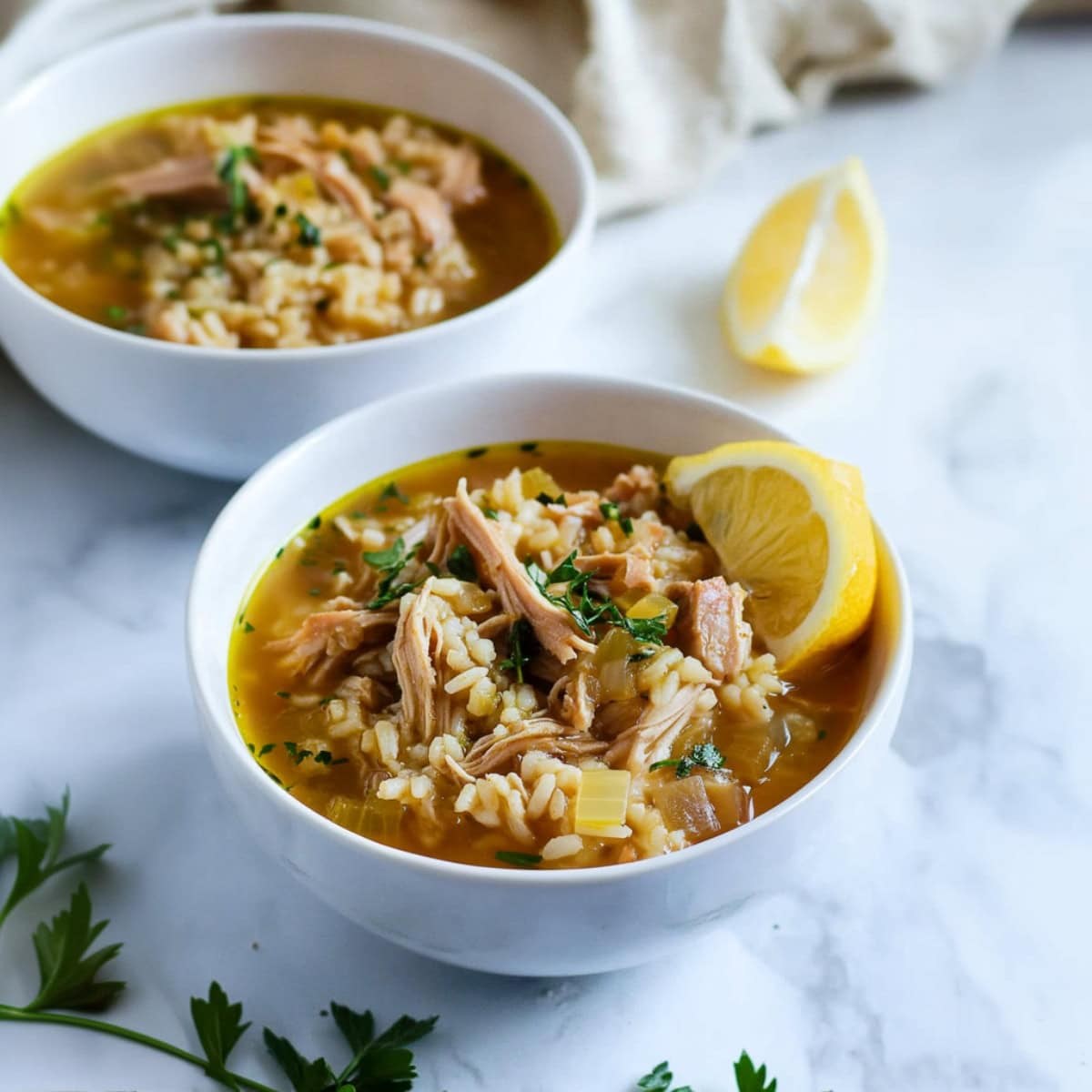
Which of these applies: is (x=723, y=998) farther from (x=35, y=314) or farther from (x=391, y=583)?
(x=35, y=314)

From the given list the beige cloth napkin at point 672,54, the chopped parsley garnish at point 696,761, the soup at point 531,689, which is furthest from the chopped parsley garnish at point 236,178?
A: the chopped parsley garnish at point 696,761

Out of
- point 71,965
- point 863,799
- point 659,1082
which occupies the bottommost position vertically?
point 659,1082

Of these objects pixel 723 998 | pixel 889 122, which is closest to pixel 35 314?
pixel 723 998

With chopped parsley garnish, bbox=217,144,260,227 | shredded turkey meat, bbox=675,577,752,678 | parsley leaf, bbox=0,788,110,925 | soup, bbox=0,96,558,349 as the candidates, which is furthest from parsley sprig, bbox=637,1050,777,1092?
chopped parsley garnish, bbox=217,144,260,227

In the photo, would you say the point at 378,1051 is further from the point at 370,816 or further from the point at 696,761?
the point at 696,761

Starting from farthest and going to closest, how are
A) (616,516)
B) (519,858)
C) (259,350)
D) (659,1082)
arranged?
(259,350) → (616,516) → (659,1082) → (519,858)

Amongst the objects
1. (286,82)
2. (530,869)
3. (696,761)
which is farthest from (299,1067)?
(286,82)

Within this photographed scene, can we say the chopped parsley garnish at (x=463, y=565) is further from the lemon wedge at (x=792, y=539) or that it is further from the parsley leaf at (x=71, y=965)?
the parsley leaf at (x=71, y=965)
